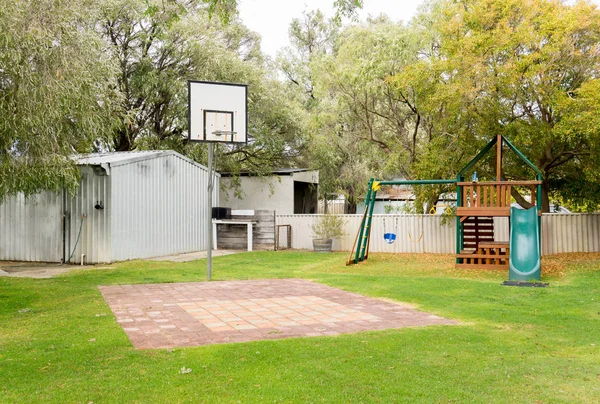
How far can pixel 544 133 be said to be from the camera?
13828mm

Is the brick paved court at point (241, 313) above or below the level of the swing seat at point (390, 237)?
below

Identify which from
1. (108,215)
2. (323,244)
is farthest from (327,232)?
(108,215)

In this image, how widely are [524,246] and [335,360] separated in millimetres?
7324

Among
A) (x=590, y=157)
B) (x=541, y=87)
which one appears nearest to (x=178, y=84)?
(x=541, y=87)

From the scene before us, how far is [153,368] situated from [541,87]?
1186 centimetres

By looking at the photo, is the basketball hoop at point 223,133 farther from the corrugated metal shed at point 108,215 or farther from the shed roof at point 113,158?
the corrugated metal shed at point 108,215

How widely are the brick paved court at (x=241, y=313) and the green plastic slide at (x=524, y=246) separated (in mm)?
3742

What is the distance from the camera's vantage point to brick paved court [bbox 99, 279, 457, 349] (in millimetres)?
6148

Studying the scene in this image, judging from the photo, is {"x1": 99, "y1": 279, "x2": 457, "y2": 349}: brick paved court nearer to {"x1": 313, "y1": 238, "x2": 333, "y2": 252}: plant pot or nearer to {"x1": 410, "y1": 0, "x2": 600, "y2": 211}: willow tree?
{"x1": 410, "y1": 0, "x2": 600, "y2": 211}: willow tree

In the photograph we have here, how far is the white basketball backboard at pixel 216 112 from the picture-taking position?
1080 centimetres

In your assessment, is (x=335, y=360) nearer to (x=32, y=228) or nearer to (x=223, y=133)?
(x=223, y=133)

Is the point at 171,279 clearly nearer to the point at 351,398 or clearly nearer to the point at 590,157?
the point at 351,398

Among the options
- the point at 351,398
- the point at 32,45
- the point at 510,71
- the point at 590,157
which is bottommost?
the point at 351,398

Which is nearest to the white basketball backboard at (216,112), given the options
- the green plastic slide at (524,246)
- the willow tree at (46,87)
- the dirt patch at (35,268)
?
the willow tree at (46,87)
